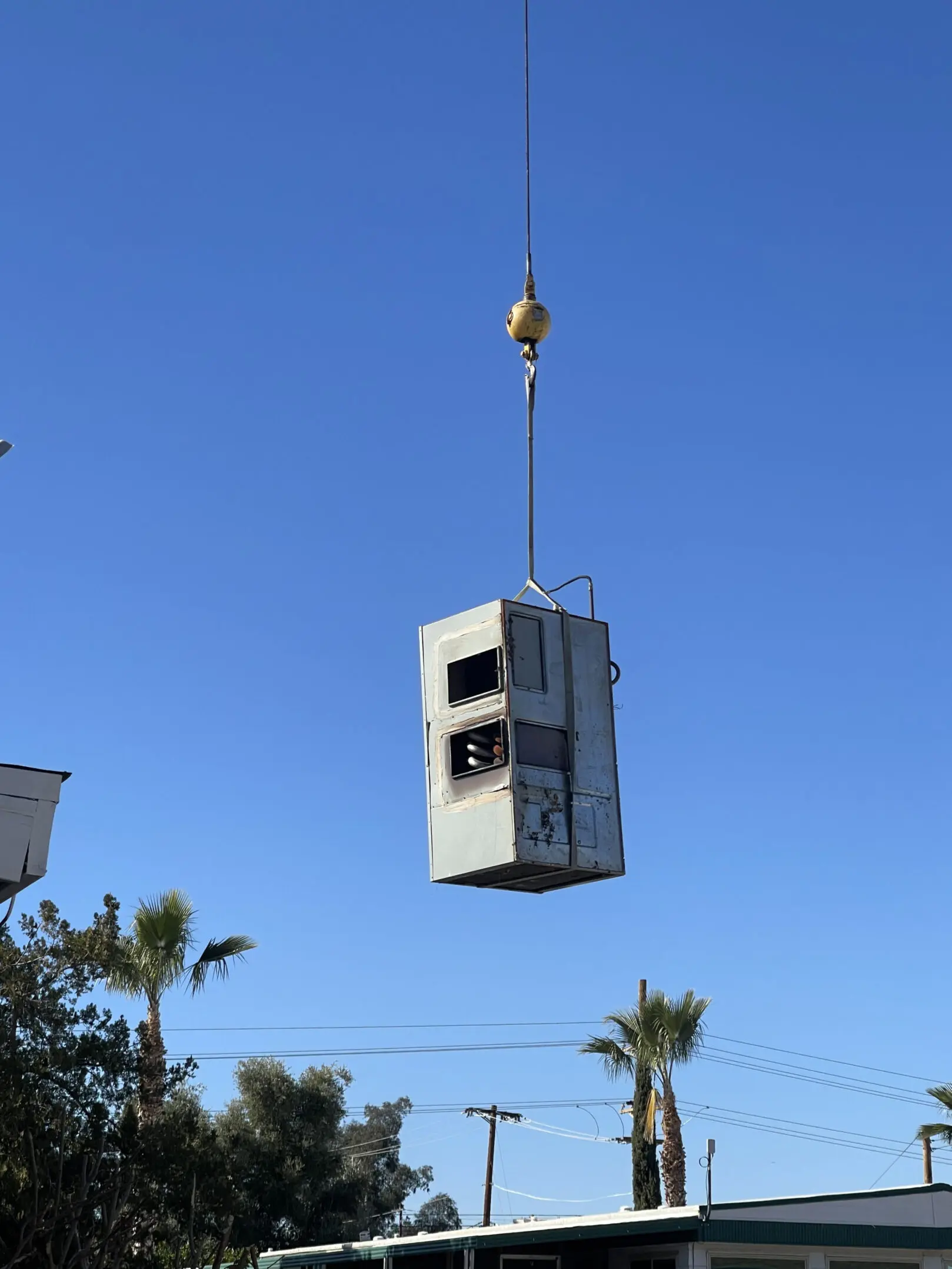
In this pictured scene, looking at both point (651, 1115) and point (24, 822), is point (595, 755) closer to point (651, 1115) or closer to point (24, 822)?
point (24, 822)

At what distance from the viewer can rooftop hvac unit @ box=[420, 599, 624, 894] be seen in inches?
412

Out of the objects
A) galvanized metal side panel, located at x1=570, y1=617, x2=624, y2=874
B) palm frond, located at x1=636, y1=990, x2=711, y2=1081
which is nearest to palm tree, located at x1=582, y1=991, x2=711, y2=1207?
palm frond, located at x1=636, y1=990, x2=711, y2=1081

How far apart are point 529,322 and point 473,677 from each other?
262 cm

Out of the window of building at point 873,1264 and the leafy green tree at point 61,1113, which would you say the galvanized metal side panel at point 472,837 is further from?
the window of building at point 873,1264

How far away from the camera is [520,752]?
34.6 feet

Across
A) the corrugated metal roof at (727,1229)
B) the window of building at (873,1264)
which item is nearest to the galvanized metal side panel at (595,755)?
the corrugated metal roof at (727,1229)

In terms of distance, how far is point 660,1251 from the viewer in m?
23.1

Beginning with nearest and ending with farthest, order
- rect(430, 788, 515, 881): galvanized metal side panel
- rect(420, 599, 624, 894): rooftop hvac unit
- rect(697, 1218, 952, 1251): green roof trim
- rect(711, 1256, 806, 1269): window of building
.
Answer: rect(430, 788, 515, 881): galvanized metal side panel, rect(420, 599, 624, 894): rooftop hvac unit, rect(697, 1218, 952, 1251): green roof trim, rect(711, 1256, 806, 1269): window of building

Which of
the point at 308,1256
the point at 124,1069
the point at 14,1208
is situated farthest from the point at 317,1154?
the point at 14,1208

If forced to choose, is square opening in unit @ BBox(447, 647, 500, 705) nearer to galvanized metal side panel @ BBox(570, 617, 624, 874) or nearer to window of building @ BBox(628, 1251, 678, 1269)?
galvanized metal side panel @ BBox(570, 617, 624, 874)

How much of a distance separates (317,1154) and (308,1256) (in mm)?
9805

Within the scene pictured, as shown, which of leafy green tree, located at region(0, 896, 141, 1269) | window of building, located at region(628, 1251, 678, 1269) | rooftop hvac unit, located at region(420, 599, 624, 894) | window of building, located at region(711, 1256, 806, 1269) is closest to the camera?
rooftop hvac unit, located at region(420, 599, 624, 894)

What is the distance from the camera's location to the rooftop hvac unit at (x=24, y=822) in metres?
10.5

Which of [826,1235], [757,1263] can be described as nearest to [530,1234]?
[757,1263]
